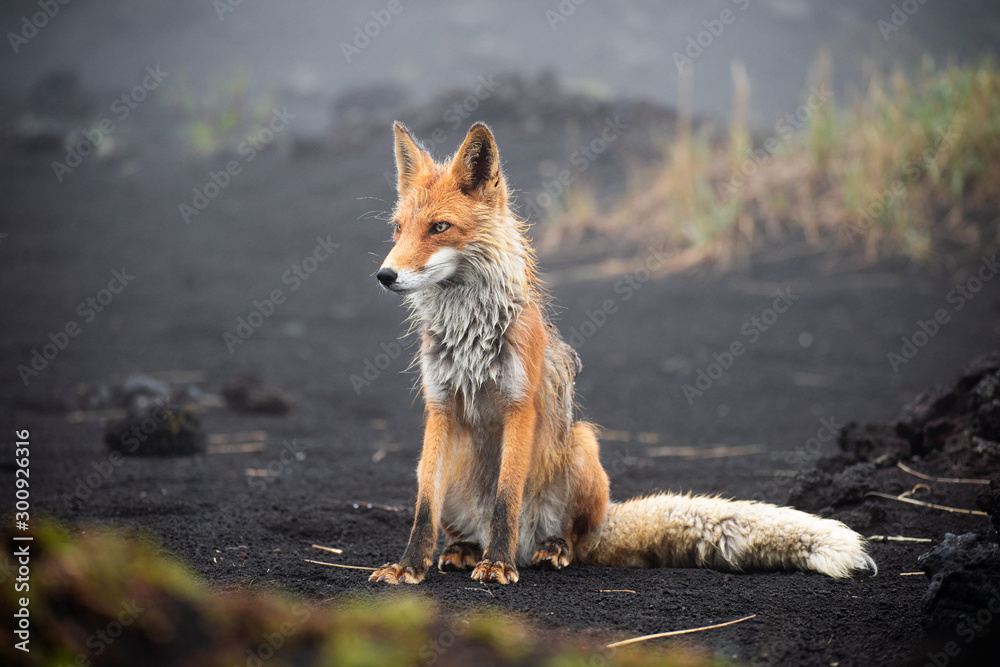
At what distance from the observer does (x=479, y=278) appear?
325 centimetres

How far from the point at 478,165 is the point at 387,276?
0.77 meters

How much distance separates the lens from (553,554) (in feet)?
11.1

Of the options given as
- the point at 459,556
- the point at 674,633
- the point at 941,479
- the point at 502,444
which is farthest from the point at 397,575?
the point at 941,479

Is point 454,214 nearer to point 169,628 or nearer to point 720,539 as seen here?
point 720,539

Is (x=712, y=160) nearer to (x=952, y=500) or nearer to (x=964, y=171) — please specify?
(x=964, y=171)

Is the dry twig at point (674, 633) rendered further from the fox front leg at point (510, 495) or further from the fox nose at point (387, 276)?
the fox nose at point (387, 276)

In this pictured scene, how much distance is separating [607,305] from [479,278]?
267 inches

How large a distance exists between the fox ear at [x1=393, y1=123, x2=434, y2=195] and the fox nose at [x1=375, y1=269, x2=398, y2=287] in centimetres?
69

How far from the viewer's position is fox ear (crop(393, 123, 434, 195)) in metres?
3.39

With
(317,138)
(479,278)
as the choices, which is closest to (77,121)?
(317,138)

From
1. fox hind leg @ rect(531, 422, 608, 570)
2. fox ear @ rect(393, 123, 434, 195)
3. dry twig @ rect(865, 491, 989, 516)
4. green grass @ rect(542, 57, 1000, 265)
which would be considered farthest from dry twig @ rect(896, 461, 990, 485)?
green grass @ rect(542, 57, 1000, 265)

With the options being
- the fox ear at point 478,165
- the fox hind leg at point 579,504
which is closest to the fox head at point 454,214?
the fox ear at point 478,165

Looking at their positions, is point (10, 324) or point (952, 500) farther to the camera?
point (10, 324)

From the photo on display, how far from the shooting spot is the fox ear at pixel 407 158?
133 inches
